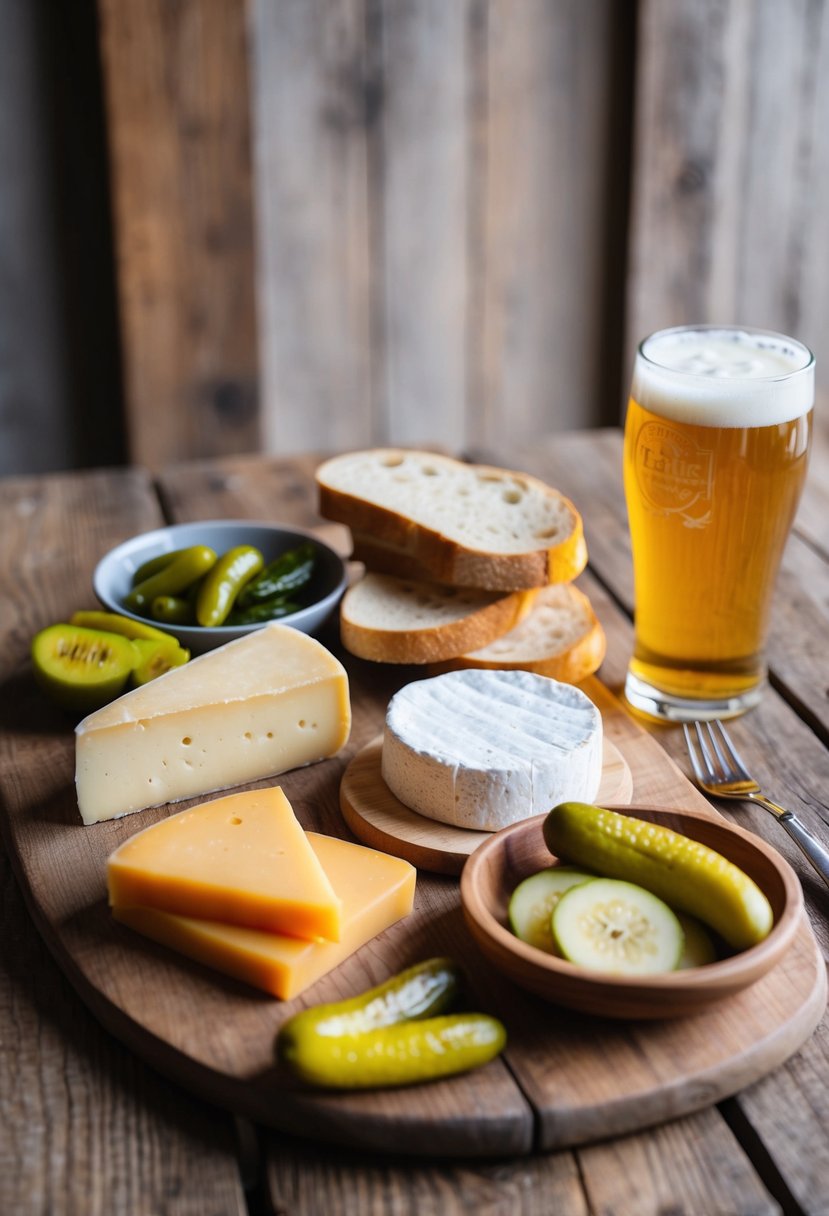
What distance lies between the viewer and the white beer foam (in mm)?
1471

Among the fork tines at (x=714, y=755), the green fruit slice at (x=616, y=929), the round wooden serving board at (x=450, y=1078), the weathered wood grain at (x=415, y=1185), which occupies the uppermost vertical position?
the green fruit slice at (x=616, y=929)

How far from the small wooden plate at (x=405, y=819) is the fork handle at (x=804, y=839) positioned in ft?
0.54

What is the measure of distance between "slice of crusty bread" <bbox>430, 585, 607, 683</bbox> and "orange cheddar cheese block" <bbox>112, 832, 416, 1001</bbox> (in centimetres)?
46

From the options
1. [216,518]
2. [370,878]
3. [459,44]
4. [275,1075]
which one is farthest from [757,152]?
[275,1075]

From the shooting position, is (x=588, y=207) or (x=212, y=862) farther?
(x=588, y=207)

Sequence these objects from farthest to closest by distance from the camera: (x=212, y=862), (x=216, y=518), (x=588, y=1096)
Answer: (x=216, y=518) < (x=212, y=862) < (x=588, y=1096)

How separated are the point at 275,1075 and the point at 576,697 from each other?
589mm

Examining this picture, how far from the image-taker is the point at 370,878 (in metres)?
1.21

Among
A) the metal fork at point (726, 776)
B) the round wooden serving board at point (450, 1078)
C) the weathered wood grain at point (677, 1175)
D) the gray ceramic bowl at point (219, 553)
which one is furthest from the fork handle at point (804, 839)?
the gray ceramic bowl at point (219, 553)

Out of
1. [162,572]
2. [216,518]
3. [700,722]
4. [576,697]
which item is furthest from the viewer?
[216,518]

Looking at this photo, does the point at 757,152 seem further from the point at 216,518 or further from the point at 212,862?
the point at 212,862

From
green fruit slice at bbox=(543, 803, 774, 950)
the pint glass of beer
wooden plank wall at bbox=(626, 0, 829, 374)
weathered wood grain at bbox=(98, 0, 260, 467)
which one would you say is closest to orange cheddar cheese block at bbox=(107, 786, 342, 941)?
green fruit slice at bbox=(543, 803, 774, 950)

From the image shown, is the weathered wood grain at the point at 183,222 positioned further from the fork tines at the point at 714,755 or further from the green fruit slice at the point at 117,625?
the fork tines at the point at 714,755

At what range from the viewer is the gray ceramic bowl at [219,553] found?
1657mm
